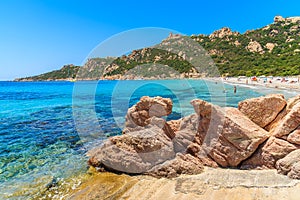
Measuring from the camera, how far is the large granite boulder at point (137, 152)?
6.25 metres

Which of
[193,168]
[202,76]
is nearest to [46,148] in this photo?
[193,168]

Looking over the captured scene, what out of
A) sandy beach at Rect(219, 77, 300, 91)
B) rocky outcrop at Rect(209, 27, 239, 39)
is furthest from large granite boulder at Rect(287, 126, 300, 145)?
rocky outcrop at Rect(209, 27, 239, 39)

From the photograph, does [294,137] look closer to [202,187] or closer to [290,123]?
[290,123]

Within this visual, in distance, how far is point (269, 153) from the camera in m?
5.89

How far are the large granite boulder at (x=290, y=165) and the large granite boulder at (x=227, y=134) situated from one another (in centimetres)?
75

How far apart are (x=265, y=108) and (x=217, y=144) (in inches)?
78.7

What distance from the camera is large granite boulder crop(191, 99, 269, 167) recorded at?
20.0ft

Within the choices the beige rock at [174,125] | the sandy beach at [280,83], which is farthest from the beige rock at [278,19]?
the beige rock at [174,125]

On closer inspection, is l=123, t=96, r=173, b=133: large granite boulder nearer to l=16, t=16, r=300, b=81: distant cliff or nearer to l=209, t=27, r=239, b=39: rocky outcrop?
l=16, t=16, r=300, b=81: distant cliff

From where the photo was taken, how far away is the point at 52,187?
19.8 ft

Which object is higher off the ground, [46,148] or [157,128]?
[157,128]

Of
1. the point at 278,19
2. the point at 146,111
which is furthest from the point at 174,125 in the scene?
the point at 278,19

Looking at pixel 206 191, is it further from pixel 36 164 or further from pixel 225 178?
pixel 36 164

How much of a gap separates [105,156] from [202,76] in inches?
3735
